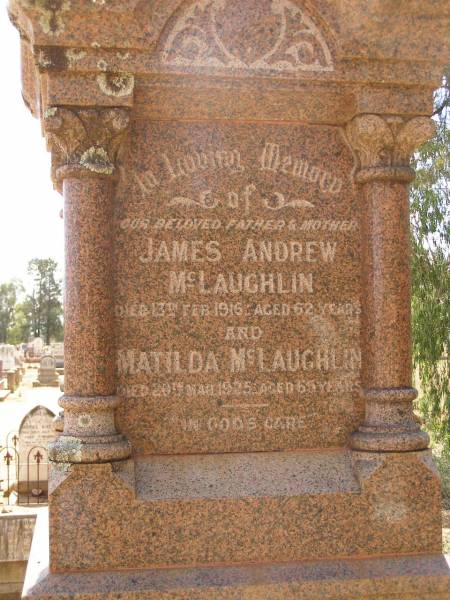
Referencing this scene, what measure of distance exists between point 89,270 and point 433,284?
7.40 metres

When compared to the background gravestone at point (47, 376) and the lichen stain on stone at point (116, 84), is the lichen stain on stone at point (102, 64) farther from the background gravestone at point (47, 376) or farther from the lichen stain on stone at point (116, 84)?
the background gravestone at point (47, 376)

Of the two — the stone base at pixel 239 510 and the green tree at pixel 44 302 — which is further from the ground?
the green tree at pixel 44 302

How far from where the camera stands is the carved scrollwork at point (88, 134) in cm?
354

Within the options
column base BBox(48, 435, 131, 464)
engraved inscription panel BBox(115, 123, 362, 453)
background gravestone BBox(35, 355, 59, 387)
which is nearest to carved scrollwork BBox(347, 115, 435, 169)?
engraved inscription panel BBox(115, 123, 362, 453)

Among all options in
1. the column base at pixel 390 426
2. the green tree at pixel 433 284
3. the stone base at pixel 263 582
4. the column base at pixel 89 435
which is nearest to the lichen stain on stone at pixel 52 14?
the column base at pixel 89 435

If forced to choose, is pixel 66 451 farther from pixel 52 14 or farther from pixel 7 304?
pixel 7 304

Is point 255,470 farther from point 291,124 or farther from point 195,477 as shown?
point 291,124

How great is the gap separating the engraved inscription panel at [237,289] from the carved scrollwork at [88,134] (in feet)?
0.65

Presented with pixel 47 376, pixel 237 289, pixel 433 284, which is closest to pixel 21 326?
pixel 47 376

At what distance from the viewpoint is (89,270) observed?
3576mm

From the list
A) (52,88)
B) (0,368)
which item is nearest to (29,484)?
(52,88)

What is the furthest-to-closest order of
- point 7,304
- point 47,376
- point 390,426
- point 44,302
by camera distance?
point 7,304 → point 44,302 → point 47,376 → point 390,426

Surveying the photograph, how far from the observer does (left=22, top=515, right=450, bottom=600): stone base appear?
3.33m

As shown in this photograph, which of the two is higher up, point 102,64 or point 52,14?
point 52,14
